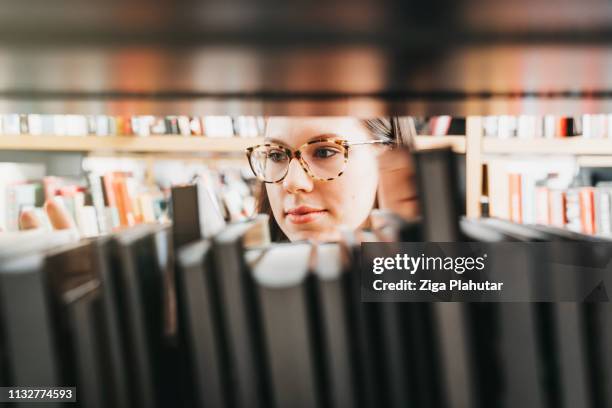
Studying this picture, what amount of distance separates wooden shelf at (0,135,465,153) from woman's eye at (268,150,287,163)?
39mm

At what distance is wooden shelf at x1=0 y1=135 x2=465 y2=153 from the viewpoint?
2.58 ft

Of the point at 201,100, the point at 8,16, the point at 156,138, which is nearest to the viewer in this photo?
the point at 8,16

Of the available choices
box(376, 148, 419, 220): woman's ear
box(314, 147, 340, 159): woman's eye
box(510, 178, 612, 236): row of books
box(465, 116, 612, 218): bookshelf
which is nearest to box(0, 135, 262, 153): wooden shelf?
box(314, 147, 340, 159): woman's eye

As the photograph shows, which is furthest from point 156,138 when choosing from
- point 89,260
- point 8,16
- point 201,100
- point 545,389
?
point 545,389

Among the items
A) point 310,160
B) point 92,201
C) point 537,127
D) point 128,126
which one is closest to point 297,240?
point 310,160

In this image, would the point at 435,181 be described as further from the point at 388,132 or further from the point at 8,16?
the point at 8,16

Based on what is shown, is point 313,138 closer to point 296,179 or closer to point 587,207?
point 296,179

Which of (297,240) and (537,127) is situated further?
(537,127)

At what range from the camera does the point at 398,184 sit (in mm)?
663

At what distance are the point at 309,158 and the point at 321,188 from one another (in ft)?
0.19

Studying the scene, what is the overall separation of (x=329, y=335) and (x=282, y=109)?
1.33 ft

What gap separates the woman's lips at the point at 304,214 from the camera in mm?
730

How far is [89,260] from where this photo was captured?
0.57 meters

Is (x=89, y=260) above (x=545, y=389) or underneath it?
above
